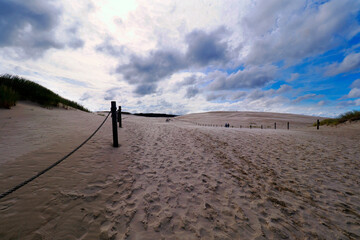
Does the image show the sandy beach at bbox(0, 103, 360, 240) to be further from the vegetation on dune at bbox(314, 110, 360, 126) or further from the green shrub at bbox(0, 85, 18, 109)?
the vegetation on dune at bbox(314, 110, 360, 126)

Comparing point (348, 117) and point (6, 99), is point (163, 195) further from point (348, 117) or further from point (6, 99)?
point (348, 117)

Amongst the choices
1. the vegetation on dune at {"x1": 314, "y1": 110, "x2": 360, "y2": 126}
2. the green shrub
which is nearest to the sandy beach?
the green shrub

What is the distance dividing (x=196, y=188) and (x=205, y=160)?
2314 millimetres

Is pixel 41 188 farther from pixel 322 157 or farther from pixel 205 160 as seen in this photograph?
pixel 322 157

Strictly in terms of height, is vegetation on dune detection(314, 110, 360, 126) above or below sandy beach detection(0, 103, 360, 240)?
above

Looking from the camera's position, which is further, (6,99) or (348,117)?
(348,117)

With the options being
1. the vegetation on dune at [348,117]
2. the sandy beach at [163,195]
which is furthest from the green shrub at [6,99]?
the vegetation on dune at [348,117]

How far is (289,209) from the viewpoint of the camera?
11.1ft

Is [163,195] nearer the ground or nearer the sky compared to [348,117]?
nearer the ground

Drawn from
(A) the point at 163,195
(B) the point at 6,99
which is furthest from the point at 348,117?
(B) the point at 6,99

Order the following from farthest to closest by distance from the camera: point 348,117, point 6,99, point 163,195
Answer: point 348,117, point 6,99, point 163,195

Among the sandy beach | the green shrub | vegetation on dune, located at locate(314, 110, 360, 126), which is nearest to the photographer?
the sandy beach

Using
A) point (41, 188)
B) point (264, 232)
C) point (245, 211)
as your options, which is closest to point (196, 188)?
point (245, 211)

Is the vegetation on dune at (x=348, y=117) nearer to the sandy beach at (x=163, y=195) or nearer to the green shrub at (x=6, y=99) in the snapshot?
the sandy beach at (x=163, y=195)
